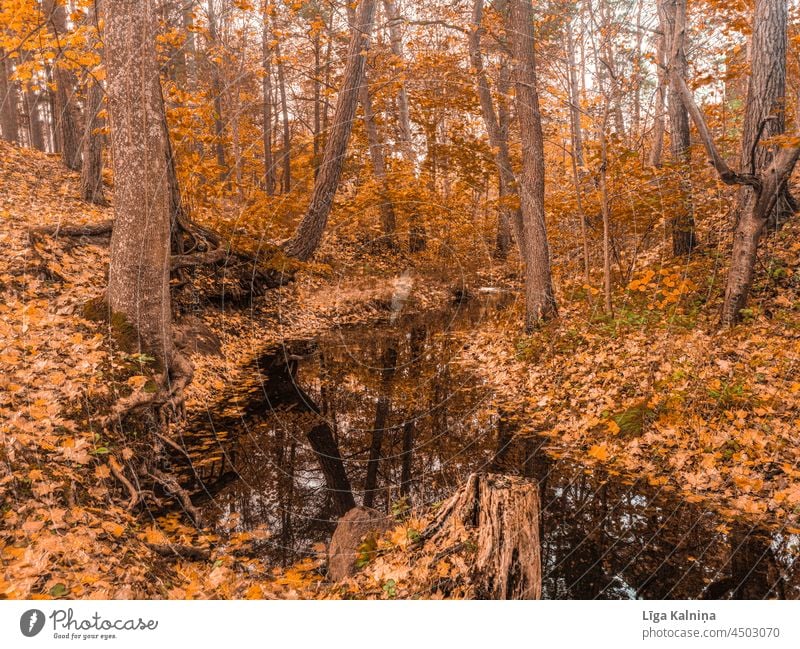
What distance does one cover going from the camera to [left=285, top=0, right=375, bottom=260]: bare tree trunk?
8.99 meters

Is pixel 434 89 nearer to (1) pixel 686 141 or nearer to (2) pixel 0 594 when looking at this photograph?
(1) pixel 686 141

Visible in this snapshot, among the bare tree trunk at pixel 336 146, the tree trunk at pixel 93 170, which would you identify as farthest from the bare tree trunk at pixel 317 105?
the tree trunk at pixel 93 170

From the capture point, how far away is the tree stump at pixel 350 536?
10.3 feet

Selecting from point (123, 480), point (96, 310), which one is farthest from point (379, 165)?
point (123, 480)

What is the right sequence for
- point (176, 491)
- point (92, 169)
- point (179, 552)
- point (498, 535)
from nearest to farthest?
point (498, 535) → point (179, 552) → point (176, 491) → point (92, 169)

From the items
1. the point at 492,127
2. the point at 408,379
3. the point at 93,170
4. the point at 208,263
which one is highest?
the point at 492,127

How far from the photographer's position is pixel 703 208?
7.84 meters

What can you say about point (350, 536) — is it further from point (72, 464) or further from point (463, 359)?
point (463, 359)

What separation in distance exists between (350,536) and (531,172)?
555cm

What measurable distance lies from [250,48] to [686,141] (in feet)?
40.0

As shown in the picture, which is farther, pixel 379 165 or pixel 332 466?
pixel 379 165

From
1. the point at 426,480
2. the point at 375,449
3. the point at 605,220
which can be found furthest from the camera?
the point at 605,220

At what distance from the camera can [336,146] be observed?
9.50 metres
